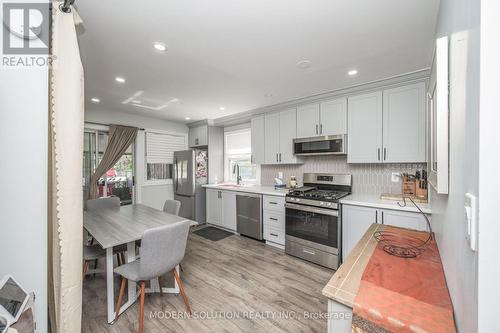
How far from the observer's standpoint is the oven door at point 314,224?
2602 mm

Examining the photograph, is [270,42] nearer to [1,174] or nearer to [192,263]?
[1,174]

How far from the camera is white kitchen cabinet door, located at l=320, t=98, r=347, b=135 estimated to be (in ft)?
9.73

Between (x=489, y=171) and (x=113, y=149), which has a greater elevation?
(x=113, y=149)

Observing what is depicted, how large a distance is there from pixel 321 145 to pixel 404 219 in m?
1.42

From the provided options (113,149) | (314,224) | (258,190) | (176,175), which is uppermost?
(113,149)

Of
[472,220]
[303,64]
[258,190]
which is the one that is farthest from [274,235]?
[472,220]

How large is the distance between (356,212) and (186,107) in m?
3.27

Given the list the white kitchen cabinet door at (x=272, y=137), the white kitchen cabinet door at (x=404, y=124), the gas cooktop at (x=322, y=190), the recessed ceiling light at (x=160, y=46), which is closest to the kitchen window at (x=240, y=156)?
the white kitchen cabinet door at (x=272, y=137)

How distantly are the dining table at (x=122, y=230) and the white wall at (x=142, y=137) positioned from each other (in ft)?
6.06

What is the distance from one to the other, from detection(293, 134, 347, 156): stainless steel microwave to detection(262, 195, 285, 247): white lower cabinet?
877mm

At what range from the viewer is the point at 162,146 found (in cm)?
486

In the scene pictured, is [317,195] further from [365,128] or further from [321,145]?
[365,128]

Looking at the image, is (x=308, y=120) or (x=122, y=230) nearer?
(x=122, y=230)

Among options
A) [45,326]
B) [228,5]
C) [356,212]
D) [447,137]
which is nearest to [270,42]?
[228,5]
